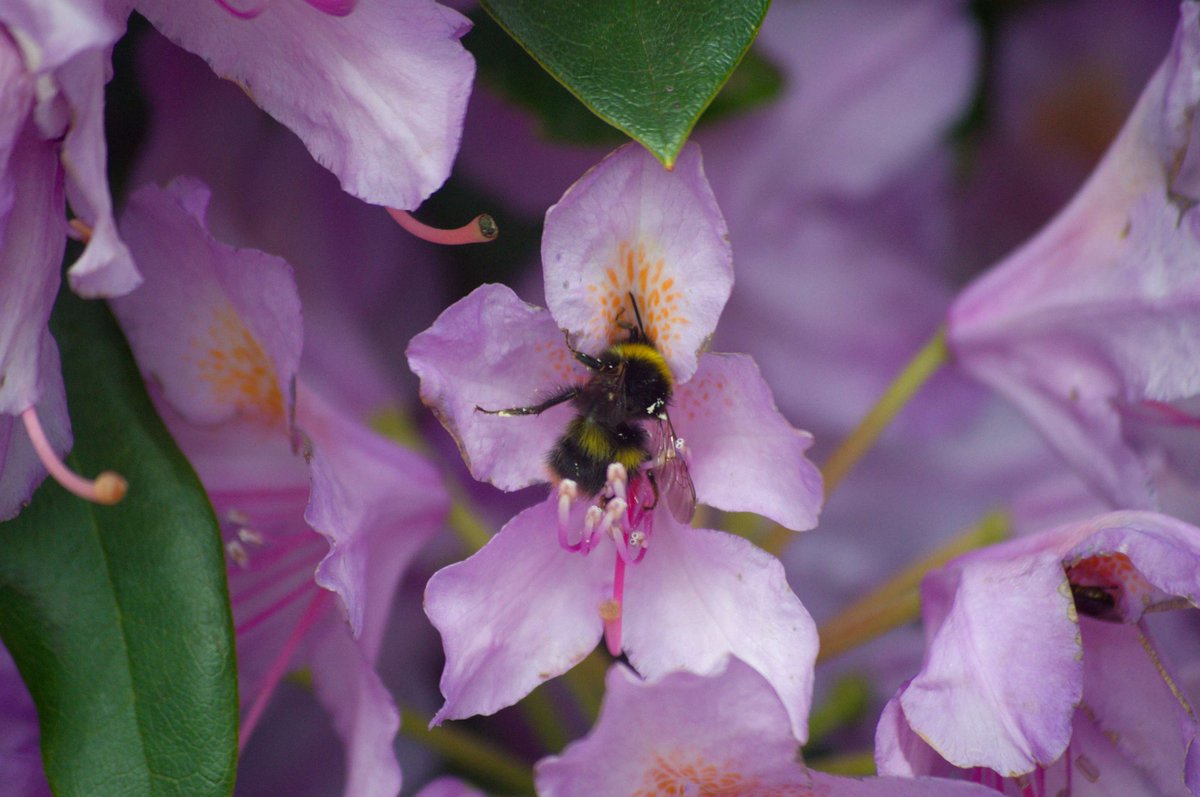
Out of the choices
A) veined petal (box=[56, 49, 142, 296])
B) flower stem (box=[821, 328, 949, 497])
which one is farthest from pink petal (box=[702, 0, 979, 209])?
veined petal (box=[56, 49, 142, 296])

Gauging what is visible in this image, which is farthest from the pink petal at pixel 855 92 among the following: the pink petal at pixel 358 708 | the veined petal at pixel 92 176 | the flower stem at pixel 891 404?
the veined petal at pixel 92 176

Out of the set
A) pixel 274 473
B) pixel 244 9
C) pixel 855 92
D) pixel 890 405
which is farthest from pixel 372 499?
pixel 855 92

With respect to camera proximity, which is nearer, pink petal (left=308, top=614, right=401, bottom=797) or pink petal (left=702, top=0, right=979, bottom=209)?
pink petal (left=308, top=614, right=401, bottom=797)

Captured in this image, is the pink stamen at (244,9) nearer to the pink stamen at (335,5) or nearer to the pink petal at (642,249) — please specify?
the pink stamen at (335,5)

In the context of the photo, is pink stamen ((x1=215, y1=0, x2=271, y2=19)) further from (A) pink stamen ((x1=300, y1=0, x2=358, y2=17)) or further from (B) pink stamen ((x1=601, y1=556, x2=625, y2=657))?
(B) pink stamen ((x1=601, y1=556, x2=625, y2=657))

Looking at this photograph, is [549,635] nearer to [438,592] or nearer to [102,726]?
[438,592]

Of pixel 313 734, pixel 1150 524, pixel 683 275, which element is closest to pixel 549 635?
pixel 683 275
